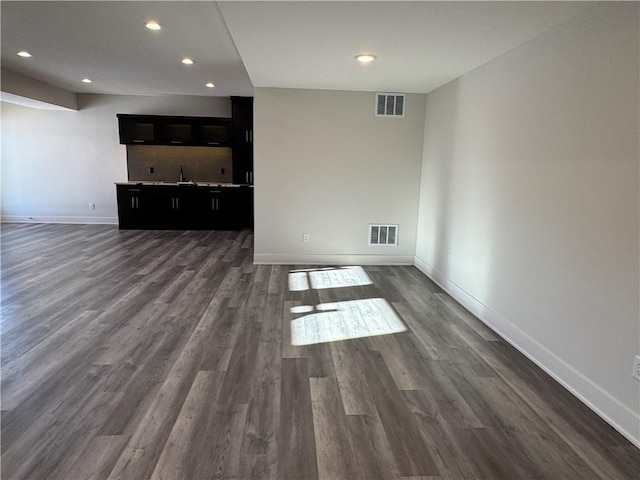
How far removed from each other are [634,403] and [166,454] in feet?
7.45

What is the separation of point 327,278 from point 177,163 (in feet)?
16.2

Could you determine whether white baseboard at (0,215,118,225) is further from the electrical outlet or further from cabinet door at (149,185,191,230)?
the electrical outlet

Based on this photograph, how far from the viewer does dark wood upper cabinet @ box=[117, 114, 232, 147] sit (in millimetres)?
7477

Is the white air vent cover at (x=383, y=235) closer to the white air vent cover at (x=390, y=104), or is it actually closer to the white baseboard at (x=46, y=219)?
the white air vent cover at (x=390, y=104)

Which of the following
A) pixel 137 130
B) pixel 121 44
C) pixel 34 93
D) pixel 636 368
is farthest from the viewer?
pixel 137 130

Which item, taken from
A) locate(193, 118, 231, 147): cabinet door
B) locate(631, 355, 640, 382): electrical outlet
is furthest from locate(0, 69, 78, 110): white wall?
locate(631, 355, 640, 382): electrical outlet

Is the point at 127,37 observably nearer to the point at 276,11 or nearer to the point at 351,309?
the point at 276,11

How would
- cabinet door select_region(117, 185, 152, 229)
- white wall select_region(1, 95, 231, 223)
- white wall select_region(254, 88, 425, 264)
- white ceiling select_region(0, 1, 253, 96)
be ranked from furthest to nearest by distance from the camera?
white wall select_region(1, 95, 231, 223) → cabinet door select_region(117, 185, 152, 229) → white wall select_region(254, 88, 425, 264) → white ceiling select_region(0, 1, 253, 96)

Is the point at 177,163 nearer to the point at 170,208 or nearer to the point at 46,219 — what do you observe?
the point at 170,208

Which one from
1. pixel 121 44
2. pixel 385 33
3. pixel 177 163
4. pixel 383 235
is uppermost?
pixel 121 44

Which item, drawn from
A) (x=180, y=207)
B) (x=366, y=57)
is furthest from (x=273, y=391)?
(x=180, y=207)

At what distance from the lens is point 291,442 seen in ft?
6.06

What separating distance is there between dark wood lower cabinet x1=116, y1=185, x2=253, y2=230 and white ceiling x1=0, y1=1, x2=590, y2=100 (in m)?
2.39

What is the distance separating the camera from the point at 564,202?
2.42m
